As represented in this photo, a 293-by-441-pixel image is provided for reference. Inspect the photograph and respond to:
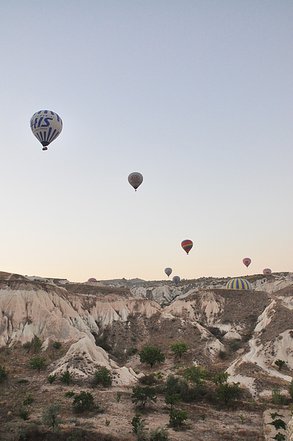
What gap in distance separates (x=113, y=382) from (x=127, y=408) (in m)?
6.49

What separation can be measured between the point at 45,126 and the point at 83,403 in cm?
3175

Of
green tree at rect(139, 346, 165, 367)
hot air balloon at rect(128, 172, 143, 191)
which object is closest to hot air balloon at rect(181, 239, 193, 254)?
hot air balloon at rect(128, 172, 143, 191)

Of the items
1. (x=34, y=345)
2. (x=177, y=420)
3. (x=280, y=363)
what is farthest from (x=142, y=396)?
(x=280, y=363)

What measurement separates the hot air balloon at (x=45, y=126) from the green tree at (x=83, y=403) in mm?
29260

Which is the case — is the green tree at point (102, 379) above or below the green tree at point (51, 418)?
above

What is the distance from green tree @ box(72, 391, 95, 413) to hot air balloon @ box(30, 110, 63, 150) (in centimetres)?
2926

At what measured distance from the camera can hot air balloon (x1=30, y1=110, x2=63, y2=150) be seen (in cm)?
4372

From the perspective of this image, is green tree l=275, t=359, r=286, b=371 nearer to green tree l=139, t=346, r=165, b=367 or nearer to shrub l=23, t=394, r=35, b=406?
green tree l=139, t=346, r=165, b=367

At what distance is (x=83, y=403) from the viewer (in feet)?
90.6

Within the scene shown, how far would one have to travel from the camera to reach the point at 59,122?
45281 millimetres

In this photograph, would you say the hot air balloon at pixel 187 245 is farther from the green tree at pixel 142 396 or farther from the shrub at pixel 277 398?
the green tree at pixel 142 396

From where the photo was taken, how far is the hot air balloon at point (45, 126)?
4372 centimetres

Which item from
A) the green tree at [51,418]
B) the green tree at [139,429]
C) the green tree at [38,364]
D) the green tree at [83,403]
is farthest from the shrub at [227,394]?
the green tree at [38,364]

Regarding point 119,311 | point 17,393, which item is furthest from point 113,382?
point 119,311
